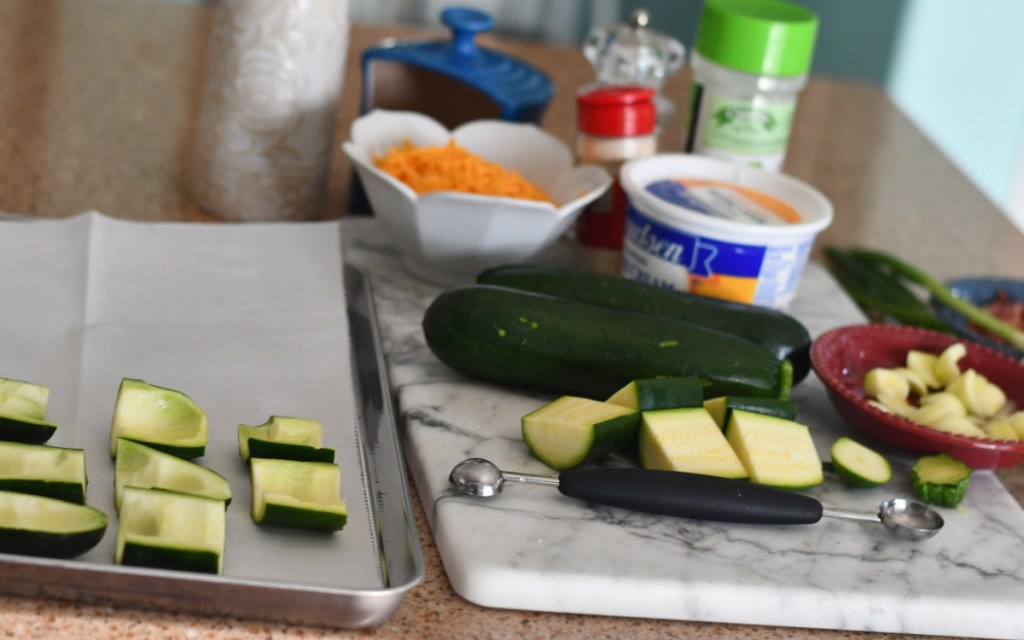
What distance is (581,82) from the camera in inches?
85.6

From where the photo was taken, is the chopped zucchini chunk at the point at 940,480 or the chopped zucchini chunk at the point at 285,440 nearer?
the chopped zucchini chunk at the point at 285,440

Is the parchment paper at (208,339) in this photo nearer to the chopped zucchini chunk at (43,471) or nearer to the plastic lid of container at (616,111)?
the chopped zucchini chunk at (43,471)

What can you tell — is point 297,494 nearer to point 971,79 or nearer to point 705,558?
point 705,558

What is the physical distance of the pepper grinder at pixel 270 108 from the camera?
131 cm

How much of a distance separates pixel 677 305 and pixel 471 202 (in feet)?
0.75

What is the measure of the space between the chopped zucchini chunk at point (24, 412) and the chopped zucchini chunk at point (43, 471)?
4 centimetres

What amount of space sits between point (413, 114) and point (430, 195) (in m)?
0.23

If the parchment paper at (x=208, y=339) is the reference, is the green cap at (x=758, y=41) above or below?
above

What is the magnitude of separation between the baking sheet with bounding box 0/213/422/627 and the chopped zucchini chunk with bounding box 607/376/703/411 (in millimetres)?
199

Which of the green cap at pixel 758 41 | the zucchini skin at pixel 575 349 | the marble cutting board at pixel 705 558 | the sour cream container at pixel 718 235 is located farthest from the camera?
the green cap at pixel 758 41

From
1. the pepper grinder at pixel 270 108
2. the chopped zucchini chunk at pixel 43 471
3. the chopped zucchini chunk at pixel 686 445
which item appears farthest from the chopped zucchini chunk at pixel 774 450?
the pepper grinder at pixel 270 108

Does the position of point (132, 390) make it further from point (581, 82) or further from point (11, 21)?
point (581, 82)

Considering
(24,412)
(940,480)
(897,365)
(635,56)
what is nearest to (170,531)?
(24,412)

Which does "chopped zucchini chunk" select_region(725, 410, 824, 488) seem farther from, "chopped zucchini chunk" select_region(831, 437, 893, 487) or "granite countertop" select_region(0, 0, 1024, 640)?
"granite countertop" select_region(0, 0, 1024, 640)
